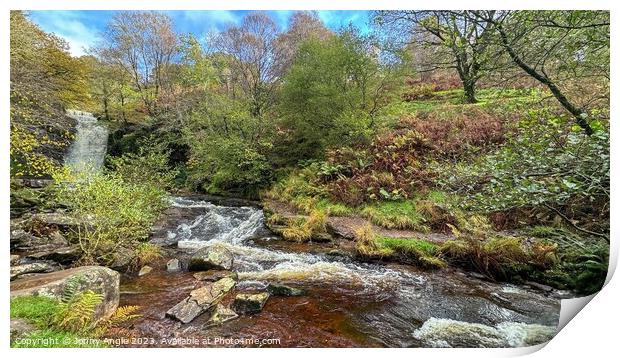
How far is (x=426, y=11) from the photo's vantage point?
10.2ft

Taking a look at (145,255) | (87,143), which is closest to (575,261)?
(145,255)

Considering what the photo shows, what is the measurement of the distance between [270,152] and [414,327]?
545cm

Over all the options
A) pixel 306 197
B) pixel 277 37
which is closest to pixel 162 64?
pixel 277 37

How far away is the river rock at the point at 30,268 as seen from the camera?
2.98 m

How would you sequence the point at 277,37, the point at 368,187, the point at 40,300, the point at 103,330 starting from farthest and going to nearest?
the point at 368,187 → the point at 277,37 → the point at 103,330 → the point at 40,300

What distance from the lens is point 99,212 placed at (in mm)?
3949

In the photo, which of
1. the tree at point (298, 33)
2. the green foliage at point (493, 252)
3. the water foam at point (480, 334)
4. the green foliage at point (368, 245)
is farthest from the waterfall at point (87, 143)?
the green foliage at point (493, 252)

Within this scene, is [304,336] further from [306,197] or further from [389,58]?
[389,58]

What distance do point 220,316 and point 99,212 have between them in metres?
2.34

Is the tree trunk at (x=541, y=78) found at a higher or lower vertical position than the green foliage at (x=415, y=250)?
higher

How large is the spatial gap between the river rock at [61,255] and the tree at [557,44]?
5260 mm

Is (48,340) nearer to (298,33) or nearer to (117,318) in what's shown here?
(117,318)

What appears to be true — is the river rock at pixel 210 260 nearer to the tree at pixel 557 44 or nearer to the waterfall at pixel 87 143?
the waterfall at pixel 87 143

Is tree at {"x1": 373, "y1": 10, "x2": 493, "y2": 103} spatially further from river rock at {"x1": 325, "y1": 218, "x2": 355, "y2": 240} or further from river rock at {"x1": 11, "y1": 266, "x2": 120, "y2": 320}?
river rock at {"x1": 11, "y1": 266, "x2": 120, "y2": 320}
